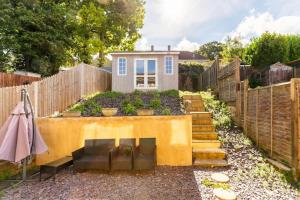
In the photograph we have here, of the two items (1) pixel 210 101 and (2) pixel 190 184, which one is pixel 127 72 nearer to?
(1) pixel 210 101

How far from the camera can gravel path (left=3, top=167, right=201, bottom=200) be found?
5637 millimetres

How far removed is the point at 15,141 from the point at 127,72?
34.6ft

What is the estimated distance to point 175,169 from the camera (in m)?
7.56

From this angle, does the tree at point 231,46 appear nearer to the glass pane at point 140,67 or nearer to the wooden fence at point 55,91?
the glass pane at point 140,67

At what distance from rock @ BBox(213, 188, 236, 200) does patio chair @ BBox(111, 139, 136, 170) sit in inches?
85.5

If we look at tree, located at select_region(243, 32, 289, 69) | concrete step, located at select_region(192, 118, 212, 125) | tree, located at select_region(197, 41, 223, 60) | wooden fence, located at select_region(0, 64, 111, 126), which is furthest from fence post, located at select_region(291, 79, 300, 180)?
tree, located at select_region(197, 41, 223, 60)

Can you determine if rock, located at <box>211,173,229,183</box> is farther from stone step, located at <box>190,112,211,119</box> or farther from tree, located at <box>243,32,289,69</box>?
tree, located at <box>243,32,289,69</box>

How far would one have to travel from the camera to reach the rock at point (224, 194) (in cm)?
523

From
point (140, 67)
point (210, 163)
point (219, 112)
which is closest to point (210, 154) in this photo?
point (210, 163)

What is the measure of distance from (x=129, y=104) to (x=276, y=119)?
17.3 ft

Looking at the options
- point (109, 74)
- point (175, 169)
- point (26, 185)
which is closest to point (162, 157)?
point (175, 169)

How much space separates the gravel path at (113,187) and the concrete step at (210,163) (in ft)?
1.96

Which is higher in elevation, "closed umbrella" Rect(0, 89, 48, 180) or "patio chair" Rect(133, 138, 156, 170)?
"closed umbrella" Rect(0, 89, 48, 180)

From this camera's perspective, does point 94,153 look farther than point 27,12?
No
